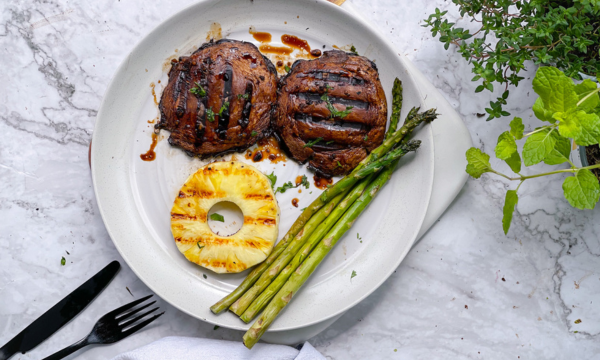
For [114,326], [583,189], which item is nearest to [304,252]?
[114,326]

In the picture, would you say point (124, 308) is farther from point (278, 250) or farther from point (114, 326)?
point (278, 250)

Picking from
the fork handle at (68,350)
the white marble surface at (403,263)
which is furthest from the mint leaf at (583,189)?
the fork handle at (68,350)

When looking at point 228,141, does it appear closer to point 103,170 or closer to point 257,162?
point 257,162

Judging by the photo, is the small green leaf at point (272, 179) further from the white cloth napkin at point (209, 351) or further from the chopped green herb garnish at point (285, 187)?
the white cloth napkin at point (209, 351)

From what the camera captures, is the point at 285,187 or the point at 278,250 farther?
the point at 285,187

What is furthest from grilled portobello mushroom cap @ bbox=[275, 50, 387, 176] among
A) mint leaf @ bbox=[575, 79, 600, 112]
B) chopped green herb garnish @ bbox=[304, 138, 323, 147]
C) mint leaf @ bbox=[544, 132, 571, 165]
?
mint leaf @ bbox=[575, 79, 600, 112]

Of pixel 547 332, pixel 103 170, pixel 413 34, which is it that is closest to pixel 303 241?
pixel 103 170
